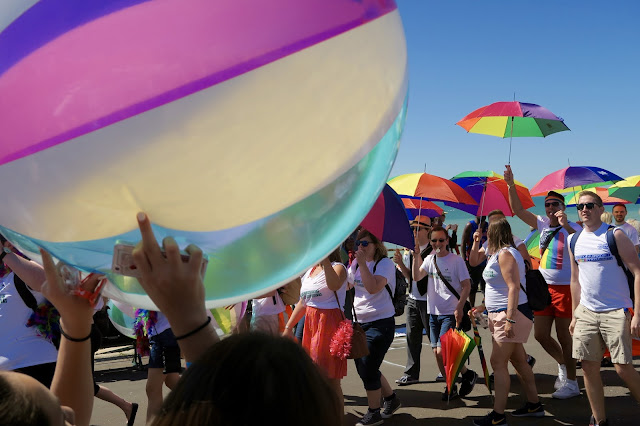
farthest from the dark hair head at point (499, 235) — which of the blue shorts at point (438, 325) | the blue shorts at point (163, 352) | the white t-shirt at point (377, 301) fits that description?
the blue shorts at point (163, 352)

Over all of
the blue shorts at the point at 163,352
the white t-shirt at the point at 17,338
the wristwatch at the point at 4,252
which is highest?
the wristwatch at the point at 4,252

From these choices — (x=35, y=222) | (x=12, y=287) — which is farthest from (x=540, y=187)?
(x=35, y=222)

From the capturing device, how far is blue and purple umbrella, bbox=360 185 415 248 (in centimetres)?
562

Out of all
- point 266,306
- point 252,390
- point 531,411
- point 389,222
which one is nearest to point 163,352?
point 266,306

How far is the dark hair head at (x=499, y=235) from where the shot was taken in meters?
6.15

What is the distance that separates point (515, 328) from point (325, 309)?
1798mm

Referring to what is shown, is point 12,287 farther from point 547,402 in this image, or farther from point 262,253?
point 547,402

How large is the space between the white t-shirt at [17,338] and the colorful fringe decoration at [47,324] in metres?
0.03

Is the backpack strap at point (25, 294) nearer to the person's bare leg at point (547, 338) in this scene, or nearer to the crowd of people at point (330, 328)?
the crowd of people at point (330, 328)

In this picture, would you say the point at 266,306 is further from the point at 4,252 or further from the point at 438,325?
the point at 4,252

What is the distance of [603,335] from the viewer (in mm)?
5277

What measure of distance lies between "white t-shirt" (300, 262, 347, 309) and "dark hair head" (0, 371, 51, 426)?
15.0 ft

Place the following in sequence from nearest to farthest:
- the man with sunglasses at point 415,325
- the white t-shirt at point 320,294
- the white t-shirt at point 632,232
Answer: the white t-shirt at point 320,294 < the man with sunglasses at point 415,325 < the white t-shirt at point 632,232

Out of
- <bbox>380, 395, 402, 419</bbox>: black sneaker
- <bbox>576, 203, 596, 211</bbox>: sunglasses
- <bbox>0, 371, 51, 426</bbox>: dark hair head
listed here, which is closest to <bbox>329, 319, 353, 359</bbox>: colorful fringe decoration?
<bbox>380, 395, 402, 419</bbox>: black sneaker
